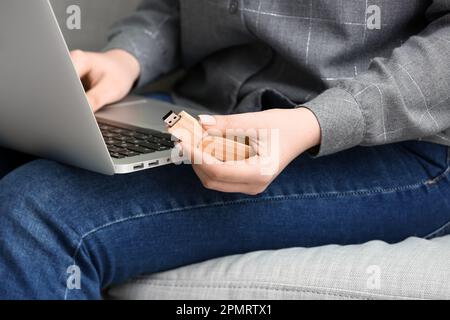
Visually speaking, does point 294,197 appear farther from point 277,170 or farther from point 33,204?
point 33,204

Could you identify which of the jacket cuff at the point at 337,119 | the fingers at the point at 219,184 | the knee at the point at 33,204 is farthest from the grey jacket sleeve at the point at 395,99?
the knee at the point at 33,204

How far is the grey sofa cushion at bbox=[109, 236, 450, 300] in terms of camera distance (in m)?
0.68

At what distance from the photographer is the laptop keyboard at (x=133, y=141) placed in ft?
2.14

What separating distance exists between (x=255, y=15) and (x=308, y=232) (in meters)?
0.25

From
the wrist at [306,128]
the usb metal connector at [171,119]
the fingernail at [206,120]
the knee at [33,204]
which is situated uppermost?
the usb metal connector at [171,119]

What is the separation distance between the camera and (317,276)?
704 millimetres

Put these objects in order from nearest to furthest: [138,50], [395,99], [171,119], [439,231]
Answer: [171,119] → [395,99] → [439,231] → [138,50]

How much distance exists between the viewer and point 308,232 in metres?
0.76

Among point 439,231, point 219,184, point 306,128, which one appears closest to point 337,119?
point 306,128

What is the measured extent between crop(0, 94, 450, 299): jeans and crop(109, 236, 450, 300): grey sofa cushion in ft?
0.07

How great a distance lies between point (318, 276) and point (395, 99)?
7.7 inches

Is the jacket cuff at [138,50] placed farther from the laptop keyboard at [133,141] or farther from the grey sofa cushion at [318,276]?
the grey sofa cushion at [318,276]

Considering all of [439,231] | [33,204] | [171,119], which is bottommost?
[439,231]
